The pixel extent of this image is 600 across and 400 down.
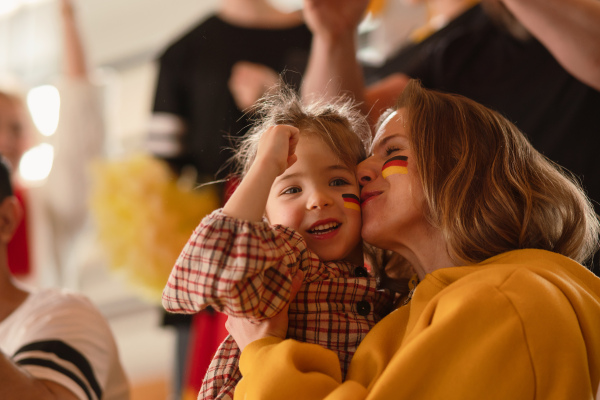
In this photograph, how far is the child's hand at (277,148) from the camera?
0.82m

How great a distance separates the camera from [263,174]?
809 millimetres

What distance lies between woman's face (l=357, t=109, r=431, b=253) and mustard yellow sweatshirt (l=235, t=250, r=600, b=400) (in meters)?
0.13

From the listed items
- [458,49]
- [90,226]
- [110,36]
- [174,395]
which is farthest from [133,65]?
[458,49]

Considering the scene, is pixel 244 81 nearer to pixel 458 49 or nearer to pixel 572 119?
pixel 458 49

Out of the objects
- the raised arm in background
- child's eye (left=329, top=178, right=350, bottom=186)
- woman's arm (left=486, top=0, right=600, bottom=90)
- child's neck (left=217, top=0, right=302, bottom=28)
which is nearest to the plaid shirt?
child's eye (left=329, top=178, right=350, bottom=186)

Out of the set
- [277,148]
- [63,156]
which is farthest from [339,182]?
[63,156]

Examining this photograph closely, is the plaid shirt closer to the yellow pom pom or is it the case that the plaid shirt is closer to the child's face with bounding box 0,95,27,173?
the yellow pom pom

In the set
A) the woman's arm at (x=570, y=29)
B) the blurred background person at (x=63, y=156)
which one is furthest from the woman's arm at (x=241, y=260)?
the blurred background person at (x=63, y=156)

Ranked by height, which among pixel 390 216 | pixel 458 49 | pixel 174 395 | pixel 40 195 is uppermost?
pixel 458 49

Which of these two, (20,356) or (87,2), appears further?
(87,2)

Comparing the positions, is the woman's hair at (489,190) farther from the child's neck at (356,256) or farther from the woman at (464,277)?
the child's neck at (356,256)

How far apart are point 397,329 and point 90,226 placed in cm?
132

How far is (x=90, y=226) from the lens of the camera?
6.45 ft

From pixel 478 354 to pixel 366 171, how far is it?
0.31 meters
